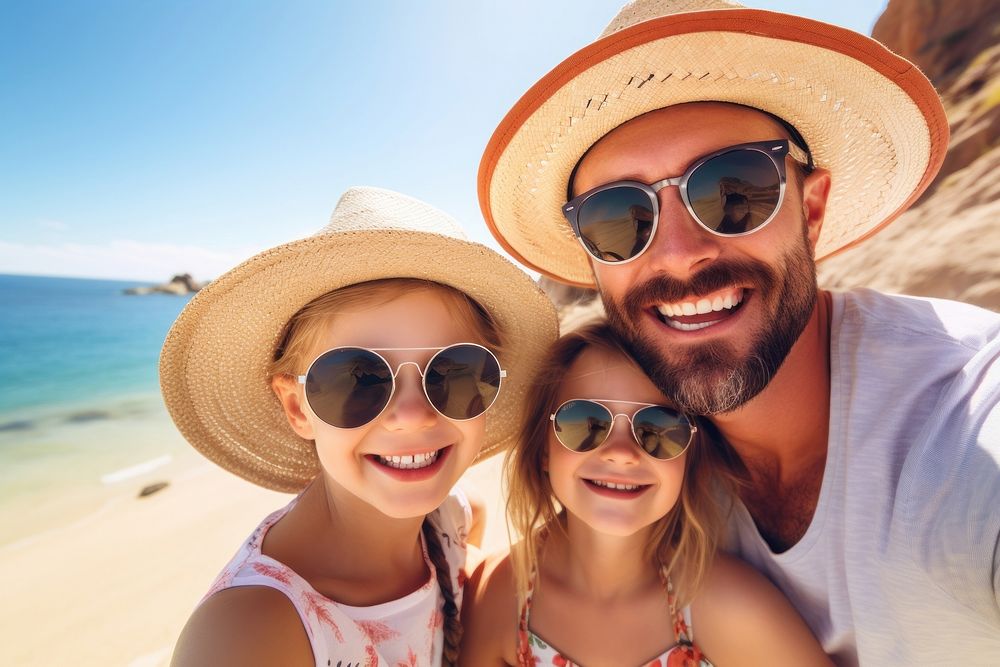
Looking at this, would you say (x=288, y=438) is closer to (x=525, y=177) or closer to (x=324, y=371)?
(x=324, y=371)

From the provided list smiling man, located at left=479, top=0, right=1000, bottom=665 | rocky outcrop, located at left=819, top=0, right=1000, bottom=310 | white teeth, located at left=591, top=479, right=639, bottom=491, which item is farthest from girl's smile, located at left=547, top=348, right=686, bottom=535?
rocky outcrop, located at left=819, top=0, right=1000, bottom=310

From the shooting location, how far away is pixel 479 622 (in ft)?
5.72

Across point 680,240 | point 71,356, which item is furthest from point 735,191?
point 71,356

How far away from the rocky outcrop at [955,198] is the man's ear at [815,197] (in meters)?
2.61

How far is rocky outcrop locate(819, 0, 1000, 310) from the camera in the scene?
3797mm

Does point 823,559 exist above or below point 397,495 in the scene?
below

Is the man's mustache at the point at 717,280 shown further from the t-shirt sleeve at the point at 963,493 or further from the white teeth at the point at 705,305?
the t-shirt sleeve at the point at 963,493

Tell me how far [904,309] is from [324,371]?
1.98 m

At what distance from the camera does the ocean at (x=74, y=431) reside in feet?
18.9

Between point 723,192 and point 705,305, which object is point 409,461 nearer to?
point 705,305

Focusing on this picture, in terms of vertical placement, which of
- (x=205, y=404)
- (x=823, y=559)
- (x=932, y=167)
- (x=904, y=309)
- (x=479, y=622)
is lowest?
(x=479, y=622)

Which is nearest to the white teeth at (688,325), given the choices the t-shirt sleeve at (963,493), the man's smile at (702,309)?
the man's smile at (702,309)

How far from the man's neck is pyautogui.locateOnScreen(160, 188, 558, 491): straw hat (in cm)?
89

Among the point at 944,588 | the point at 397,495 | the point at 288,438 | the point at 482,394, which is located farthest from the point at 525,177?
the point at 944,588
